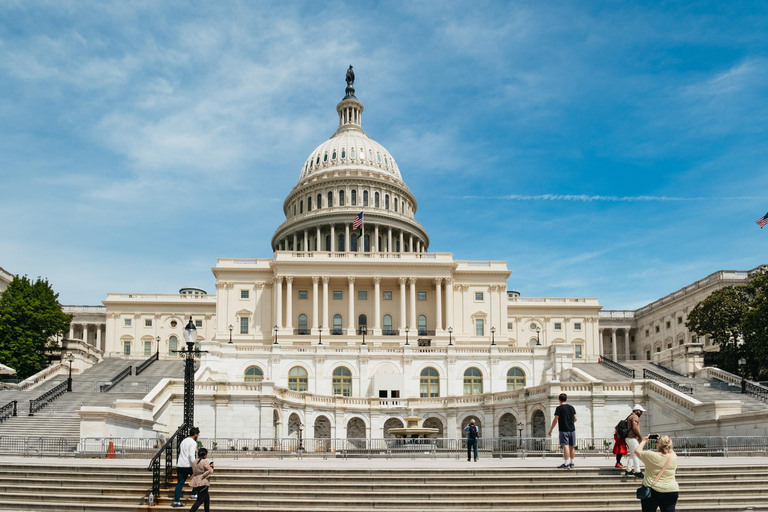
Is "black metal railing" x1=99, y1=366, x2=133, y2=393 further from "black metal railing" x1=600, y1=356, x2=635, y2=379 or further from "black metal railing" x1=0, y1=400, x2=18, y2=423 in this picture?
"black metal railing" x1=600, y1=356, x2=635, y2=379

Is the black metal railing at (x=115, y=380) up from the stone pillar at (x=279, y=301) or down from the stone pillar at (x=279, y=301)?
down

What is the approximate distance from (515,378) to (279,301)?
35.2 m

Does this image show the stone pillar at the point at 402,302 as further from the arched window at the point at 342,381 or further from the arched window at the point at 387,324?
the arched window at the point at 342,381

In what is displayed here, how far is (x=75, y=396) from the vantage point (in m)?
50.8

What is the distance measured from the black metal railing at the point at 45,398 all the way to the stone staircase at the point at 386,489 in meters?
25.2

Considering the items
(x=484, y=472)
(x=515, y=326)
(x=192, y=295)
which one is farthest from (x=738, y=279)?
(x=484, y=472)

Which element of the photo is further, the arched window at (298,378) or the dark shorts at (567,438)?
the arched window at (298,378)

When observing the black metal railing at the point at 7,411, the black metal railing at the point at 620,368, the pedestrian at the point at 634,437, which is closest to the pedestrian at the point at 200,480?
the pedestrian at the point at 634,437

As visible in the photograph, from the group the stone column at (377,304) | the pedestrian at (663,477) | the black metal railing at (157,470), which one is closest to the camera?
the pedestrian at (663,477)

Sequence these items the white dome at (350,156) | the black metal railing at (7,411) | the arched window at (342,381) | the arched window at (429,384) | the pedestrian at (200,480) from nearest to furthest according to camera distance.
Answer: the pedestrian at (200,480) < the black metal railing at (7,411) < the arched window at (342,381) < the arched window at (429,384) < the white dome at (350,156)

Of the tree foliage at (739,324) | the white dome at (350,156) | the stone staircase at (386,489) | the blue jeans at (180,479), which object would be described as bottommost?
the stone staircase at (386,489)

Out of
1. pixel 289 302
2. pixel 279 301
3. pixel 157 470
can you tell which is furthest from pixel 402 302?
pixel 157 470

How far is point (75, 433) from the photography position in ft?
136

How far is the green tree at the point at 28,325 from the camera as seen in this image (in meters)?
65.1
